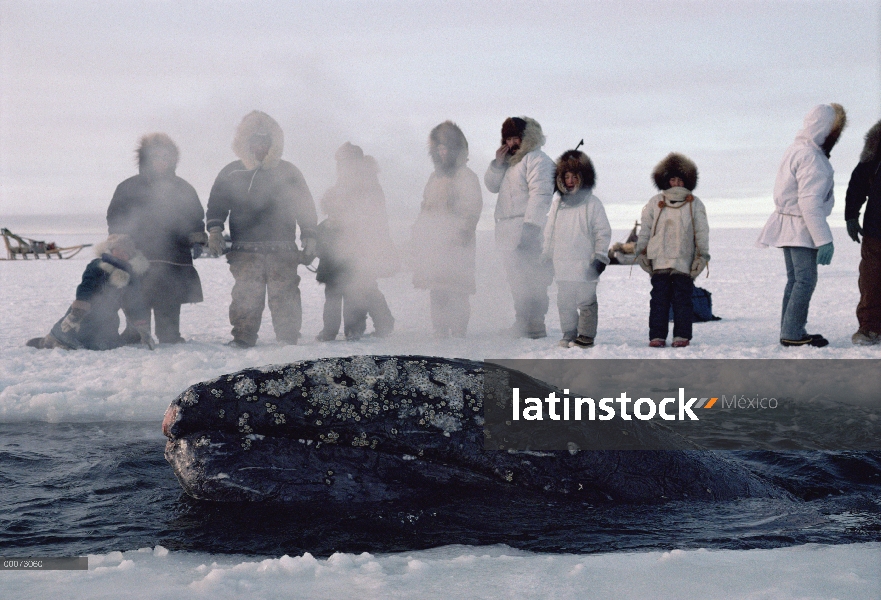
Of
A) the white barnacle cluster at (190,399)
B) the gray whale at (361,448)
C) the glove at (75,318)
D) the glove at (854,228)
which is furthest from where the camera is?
the glove at (854,228)

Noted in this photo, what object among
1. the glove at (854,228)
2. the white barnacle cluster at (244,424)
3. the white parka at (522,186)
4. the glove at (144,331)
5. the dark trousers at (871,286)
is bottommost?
the glove at (144,331)

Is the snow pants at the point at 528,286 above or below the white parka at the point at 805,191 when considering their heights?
below

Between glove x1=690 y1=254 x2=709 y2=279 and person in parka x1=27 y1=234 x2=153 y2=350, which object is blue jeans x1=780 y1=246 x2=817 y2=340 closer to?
glove x1=690 y1=254 x2=709 y2=279

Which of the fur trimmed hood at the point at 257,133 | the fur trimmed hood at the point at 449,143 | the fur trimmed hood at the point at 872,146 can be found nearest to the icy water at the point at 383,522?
the fur trimmed hood at the point at 257,133

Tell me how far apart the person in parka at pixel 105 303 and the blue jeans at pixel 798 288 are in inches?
265

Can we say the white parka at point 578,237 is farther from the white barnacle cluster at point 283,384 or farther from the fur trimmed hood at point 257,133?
the white barnacle cluster at point 283,384

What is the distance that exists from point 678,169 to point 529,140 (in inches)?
65.3

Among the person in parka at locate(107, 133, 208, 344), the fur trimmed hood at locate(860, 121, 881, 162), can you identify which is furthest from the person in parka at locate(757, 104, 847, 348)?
the person in parka at locate(107, 133, 208, 344)

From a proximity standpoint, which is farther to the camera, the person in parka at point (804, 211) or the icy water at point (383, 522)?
the person in parka at point (804, 211)

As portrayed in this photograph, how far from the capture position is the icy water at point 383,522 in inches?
123

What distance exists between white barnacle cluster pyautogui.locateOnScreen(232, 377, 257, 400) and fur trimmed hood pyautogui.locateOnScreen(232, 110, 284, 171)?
504 cm

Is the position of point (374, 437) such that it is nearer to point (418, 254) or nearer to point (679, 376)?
point (679, 376)

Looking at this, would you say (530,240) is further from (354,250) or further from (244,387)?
(244,387)

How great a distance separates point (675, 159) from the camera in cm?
856
